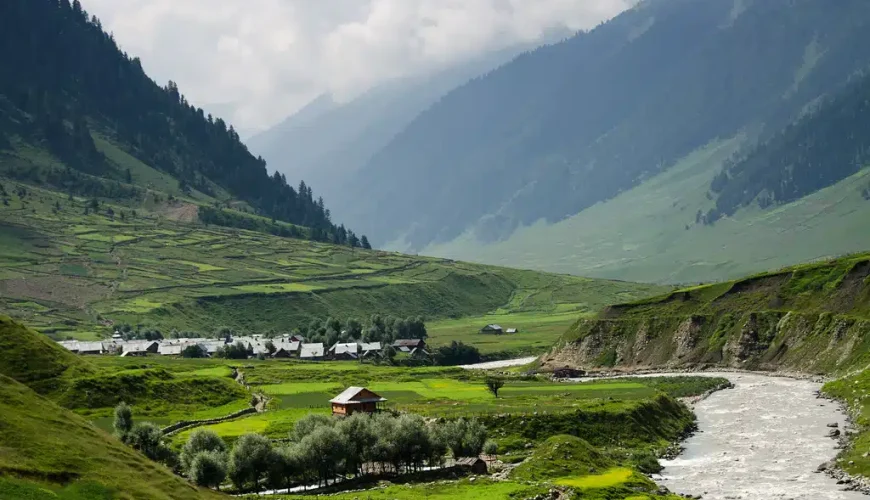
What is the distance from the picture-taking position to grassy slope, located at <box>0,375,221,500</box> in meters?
53.0

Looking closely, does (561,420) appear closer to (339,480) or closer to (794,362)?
(339,480)

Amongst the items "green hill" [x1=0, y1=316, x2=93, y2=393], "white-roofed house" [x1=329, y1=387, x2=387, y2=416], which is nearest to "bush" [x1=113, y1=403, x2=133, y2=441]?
"green hill" [x1=0, y1=316, x2=93, y2=393]

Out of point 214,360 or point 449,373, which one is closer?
point 449,373

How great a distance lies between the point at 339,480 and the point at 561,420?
32544 millimetres

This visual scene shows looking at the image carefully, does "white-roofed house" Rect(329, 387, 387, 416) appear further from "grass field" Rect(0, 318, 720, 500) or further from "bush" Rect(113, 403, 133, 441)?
"bush" Rect(113, 403, 133, 441)

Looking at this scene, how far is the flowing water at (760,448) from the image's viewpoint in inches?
3474

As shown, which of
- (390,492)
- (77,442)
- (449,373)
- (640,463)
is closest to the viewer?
(77,442)

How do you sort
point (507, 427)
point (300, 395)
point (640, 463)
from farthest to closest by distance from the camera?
point (300, 395)
point (507, 427)
point (640, 463)

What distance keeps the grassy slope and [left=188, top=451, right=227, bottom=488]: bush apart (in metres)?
16.0

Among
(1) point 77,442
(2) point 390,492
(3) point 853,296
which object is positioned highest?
(3) point 853,296

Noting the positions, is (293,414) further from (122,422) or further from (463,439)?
(463,439)

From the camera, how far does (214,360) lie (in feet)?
650

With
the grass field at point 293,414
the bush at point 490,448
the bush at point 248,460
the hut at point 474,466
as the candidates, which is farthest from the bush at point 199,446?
the bush at point 490,448

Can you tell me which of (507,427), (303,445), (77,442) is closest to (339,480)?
(303,445)
